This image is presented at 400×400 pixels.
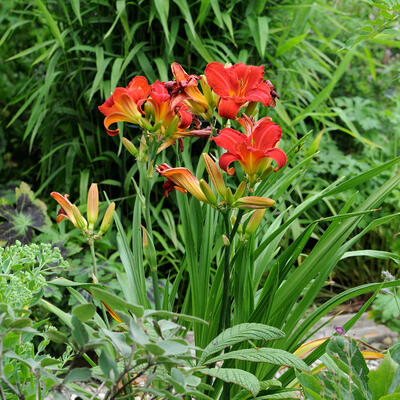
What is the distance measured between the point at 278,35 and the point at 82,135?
1109mm

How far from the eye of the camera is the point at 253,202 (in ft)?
2.89

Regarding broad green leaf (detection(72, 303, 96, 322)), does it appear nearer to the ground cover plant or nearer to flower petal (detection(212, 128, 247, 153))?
the ground cover plant

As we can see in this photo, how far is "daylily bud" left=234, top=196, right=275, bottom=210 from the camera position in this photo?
0.87 meters

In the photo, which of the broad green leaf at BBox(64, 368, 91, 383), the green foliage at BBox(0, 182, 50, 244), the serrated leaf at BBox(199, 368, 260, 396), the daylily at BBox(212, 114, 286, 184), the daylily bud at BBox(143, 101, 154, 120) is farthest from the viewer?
the green foliage at BBox(0, 182, 50, 244)

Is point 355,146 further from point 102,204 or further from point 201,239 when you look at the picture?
point 201,239

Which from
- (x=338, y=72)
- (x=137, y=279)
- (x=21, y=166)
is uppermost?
(x=338, y=72)

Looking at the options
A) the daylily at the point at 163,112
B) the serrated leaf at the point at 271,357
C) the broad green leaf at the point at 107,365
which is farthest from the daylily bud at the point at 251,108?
the broad green leaf at the point at 107,365

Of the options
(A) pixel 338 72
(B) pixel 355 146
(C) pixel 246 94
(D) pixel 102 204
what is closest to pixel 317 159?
(B) pixel 355 146

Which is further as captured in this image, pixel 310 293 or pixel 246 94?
pixel 310 293

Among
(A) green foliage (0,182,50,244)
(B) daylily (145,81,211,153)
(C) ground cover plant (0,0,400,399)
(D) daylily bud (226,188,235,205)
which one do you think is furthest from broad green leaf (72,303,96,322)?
(A) green foliage (0,182,50,244)

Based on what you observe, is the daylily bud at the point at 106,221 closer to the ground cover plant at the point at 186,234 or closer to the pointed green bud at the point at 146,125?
the ground cover plant at the point at 186,234

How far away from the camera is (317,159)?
9.25ft

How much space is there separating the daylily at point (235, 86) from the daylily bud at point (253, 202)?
0.17m

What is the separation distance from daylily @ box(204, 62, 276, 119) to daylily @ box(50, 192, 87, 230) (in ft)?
1.10
